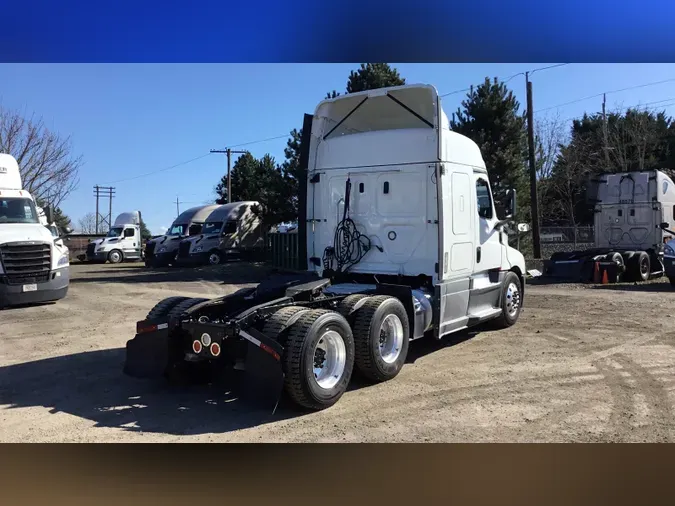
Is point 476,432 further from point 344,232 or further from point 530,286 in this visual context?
point 530,286

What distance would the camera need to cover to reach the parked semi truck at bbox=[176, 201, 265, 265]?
1037 inches

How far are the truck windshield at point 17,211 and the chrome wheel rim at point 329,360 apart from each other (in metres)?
11.3

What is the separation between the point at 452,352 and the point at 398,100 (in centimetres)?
373

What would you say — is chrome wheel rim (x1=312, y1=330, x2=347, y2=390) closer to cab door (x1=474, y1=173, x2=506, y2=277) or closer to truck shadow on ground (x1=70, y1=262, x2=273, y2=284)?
cab door (x1=474, y1=173, x2=506, y2=277)

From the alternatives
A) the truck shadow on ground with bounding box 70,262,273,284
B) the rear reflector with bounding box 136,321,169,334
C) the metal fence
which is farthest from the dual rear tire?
the metal fence

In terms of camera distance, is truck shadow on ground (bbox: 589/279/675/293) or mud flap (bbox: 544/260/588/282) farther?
mud flap (bbox: 544/260/588/282)

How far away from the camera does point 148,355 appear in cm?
607

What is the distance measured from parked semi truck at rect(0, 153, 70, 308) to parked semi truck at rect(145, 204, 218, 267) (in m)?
13.9

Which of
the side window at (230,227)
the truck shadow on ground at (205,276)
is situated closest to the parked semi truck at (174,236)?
the side window at (230,227)

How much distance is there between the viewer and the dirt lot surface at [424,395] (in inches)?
201

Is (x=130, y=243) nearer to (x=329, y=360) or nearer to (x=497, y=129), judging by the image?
(x=497, y=129)

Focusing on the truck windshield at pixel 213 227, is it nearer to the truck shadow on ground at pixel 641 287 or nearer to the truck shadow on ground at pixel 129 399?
the truck shadow on ground at pixel 641 287

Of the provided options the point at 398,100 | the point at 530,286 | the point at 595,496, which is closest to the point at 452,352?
the point at 398,100

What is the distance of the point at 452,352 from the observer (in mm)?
8188
